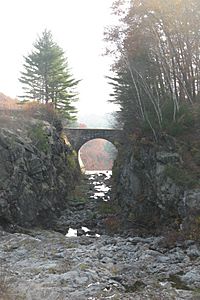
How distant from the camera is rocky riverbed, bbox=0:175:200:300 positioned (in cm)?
851

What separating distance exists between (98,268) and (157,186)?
6137 mm

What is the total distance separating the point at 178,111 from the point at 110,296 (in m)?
11.7

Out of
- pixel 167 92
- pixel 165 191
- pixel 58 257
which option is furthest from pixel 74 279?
pixel 167 92

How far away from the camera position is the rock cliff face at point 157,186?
45.1 feet

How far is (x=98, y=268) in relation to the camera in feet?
33.5

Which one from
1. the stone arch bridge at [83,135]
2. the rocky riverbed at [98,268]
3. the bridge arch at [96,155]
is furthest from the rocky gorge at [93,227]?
the bridge arch at [96,155]

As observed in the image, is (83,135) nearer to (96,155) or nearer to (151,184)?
(151,184)

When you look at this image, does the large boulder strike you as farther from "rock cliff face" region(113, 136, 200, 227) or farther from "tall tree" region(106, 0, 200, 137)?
"tall tree" region(106, 0, 200, 137)

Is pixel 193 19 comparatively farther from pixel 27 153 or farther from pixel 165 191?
pixel 27 153

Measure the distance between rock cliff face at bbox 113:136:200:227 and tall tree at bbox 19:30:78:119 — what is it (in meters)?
16.7

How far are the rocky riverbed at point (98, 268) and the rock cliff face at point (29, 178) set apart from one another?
243 centimetres

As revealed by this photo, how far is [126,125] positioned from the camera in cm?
2322

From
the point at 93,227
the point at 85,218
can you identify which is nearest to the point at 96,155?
the point at 85,218

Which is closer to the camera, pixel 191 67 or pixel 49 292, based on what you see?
pixel 49 292
